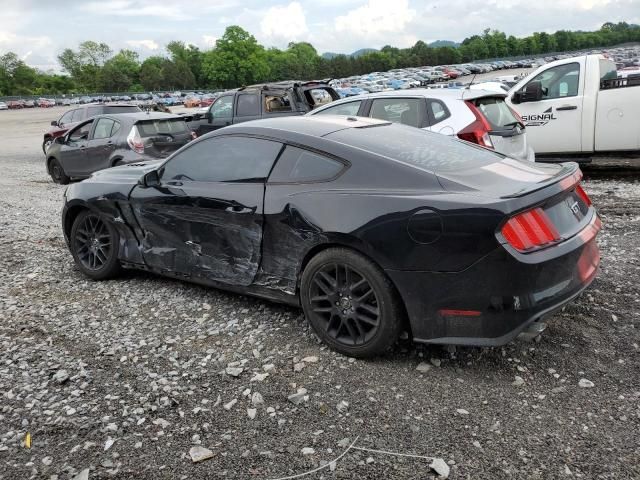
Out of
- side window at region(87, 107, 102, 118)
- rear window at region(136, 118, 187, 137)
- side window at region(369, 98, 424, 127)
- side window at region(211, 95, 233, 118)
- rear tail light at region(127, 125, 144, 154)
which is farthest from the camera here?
side window at region(87, 107, 102, 118)

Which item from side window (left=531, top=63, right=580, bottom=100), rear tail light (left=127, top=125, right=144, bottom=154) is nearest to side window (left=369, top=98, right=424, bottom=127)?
side window (left=531, top=63, right=580, bottom=100)

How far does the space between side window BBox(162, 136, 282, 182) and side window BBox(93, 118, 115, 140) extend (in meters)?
7.34

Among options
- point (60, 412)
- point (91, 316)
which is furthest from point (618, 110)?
point (60, 412)

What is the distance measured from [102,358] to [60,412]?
616 millimetres

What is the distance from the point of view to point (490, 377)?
3.30 meters

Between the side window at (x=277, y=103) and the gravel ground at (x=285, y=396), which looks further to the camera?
the side window at (x=277, y=103)

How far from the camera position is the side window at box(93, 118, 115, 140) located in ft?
36.8

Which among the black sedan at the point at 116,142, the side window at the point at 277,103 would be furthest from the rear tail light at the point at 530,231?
the side window at the point at 277,103

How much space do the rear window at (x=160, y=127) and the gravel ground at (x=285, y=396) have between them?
6.43m

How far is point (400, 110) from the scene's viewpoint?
301 inches

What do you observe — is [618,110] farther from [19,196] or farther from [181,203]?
[19,196]

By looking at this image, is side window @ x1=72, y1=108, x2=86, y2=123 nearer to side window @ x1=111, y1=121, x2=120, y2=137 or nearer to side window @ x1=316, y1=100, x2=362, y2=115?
side window @ x1=111, y1=121, x2=120, y2=137

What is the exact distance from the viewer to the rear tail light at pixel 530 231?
299cm

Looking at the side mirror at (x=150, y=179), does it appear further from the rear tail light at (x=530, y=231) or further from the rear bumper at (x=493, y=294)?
the rear tail light at (x=530, y=231)
